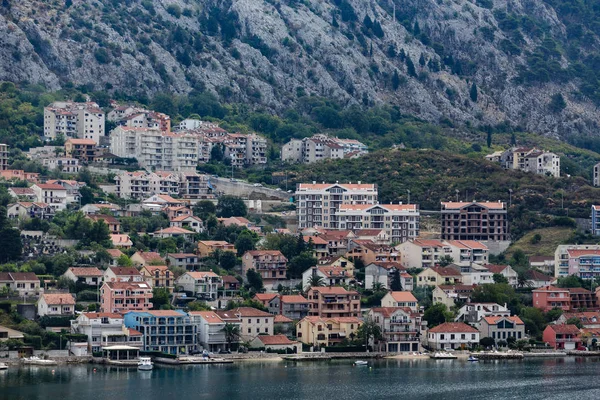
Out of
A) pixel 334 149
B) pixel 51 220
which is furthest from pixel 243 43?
pixel 51 220

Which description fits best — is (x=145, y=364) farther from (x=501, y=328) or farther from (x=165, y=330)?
(x=501, y=328)

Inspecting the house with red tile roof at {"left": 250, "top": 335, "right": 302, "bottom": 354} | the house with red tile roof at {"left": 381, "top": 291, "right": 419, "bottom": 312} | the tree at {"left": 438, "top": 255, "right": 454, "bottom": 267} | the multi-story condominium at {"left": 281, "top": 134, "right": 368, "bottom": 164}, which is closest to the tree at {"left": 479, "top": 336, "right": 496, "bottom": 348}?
the house with red tile roof at {"left": 381, "top": 291, "right": 419, "bottom": 312}

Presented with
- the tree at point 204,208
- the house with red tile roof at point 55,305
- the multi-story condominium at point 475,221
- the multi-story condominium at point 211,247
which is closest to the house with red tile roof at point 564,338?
the multi-story condominium at point 211,247

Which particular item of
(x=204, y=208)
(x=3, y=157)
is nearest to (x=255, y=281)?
(x=204, y=208)

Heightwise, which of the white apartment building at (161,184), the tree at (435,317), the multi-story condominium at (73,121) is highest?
the multi-story condominium at (73,121)

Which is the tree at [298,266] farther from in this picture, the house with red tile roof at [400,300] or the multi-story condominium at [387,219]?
the multi-story condominium at [387,219]

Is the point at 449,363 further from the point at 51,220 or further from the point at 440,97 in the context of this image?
the point at 440,97
